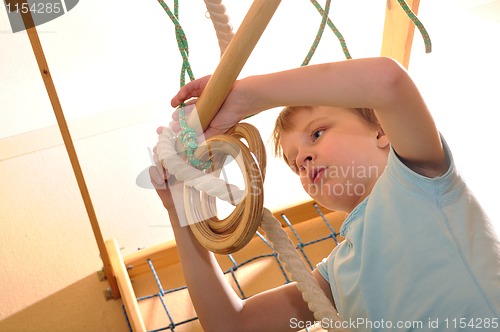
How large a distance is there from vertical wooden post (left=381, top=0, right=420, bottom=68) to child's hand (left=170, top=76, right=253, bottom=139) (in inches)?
21.8

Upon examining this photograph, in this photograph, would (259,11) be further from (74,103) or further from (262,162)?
(74,103)

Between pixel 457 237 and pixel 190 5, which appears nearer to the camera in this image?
pixel 457 237

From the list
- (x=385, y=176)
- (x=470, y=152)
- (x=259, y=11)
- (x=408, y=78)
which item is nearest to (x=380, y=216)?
(x=385, y=176)

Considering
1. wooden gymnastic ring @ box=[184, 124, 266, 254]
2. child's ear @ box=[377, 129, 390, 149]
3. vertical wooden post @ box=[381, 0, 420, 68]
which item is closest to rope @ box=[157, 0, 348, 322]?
wooden gymnastic ring @ box=[184, 124, 266, 254]

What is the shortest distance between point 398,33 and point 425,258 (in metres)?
0.57

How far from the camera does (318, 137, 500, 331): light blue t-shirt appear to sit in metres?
0.69

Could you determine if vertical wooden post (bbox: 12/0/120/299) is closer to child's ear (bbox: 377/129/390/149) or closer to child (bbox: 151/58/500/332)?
child (bbox: 151/58/500/332)

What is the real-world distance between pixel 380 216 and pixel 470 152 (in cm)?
84

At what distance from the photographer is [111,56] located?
1.50 m

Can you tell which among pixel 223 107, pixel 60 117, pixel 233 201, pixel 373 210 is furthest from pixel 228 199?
pixel 60 117

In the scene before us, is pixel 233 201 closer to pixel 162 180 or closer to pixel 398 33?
pixel 162 180

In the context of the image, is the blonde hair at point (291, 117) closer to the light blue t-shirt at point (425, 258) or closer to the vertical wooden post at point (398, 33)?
the light blue t-shirt at point (425, 258)

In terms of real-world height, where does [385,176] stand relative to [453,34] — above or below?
below

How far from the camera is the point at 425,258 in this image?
0.72 meters
